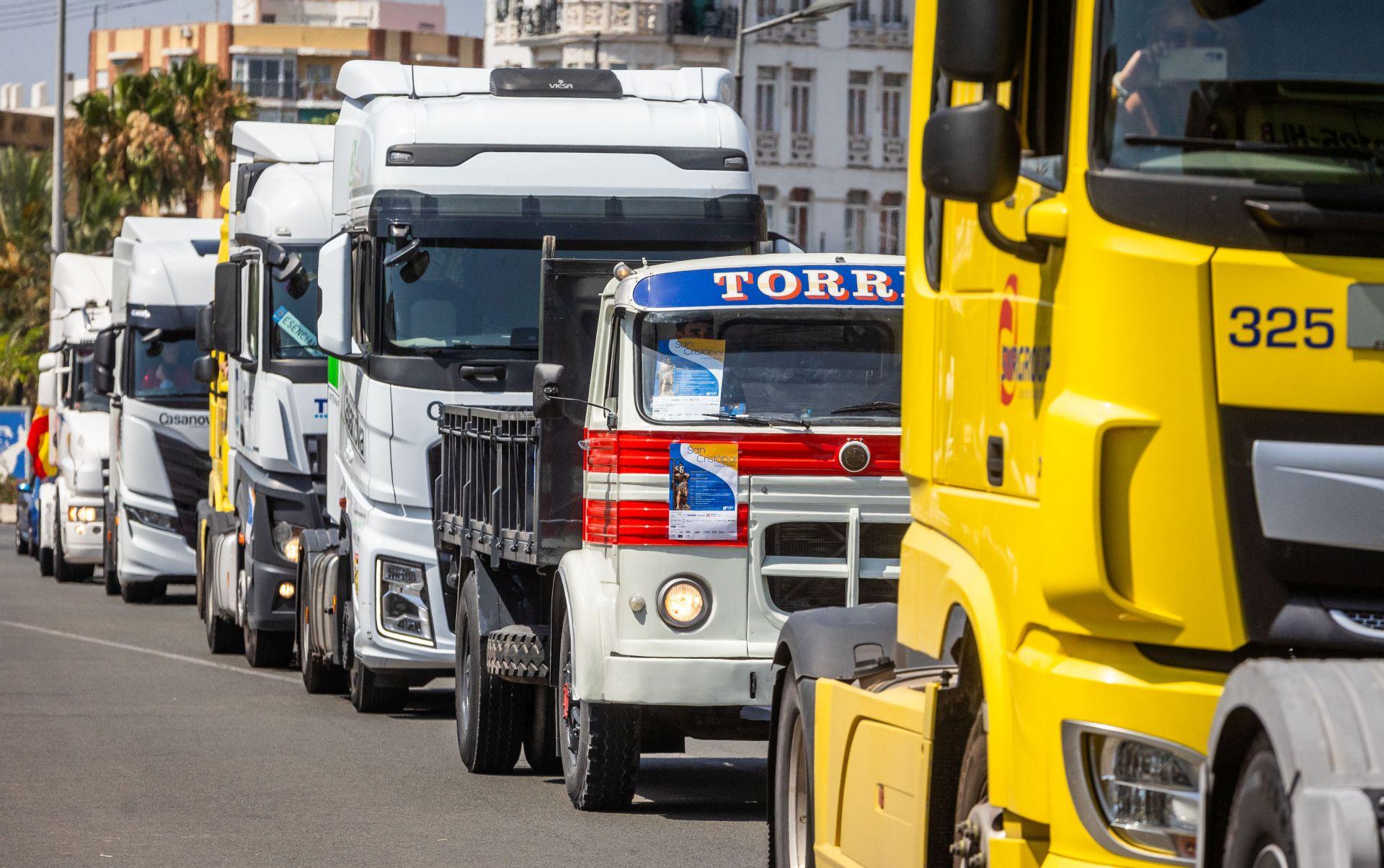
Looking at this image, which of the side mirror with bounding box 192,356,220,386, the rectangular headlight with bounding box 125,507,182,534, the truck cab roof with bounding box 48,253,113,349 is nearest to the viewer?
the side mirror with bounding box 192,356,220,386

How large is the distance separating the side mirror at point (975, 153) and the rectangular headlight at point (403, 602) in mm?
9490

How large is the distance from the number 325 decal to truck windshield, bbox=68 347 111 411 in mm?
28051

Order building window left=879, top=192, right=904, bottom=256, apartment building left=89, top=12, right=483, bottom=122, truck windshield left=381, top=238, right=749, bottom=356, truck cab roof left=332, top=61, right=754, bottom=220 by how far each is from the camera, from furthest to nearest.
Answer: apartment building left=89, top=12, right=483, bottom=122 → building window left=879, top=192, right=904, bottom=256 → truck cab roof left=332, top=61, right=754, bottom=220 → truck windshield left=381, top=238, right=749, bottom=356

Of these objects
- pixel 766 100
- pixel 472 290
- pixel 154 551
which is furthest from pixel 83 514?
pixel 766 100

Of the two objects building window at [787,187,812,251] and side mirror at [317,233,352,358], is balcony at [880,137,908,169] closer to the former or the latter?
building window at [787,187,812,251]

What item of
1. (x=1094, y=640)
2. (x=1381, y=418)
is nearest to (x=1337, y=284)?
(x=1381, y=418)

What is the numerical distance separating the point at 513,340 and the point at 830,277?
355 centimetres

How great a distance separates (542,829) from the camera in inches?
431

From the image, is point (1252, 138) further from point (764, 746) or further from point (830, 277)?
point (764, 746)

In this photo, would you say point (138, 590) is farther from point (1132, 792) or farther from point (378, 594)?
point (1132, 792)

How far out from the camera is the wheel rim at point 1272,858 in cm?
467

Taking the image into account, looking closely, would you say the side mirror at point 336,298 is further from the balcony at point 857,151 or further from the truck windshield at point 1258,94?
the balcony at point 857,151

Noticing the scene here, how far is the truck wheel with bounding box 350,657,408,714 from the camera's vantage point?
52.8ft

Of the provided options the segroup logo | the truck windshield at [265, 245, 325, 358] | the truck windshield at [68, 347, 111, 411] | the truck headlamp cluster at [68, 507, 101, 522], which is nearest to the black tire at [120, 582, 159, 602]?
the truck headlamp cluster at [68, 507, 101, 522]
